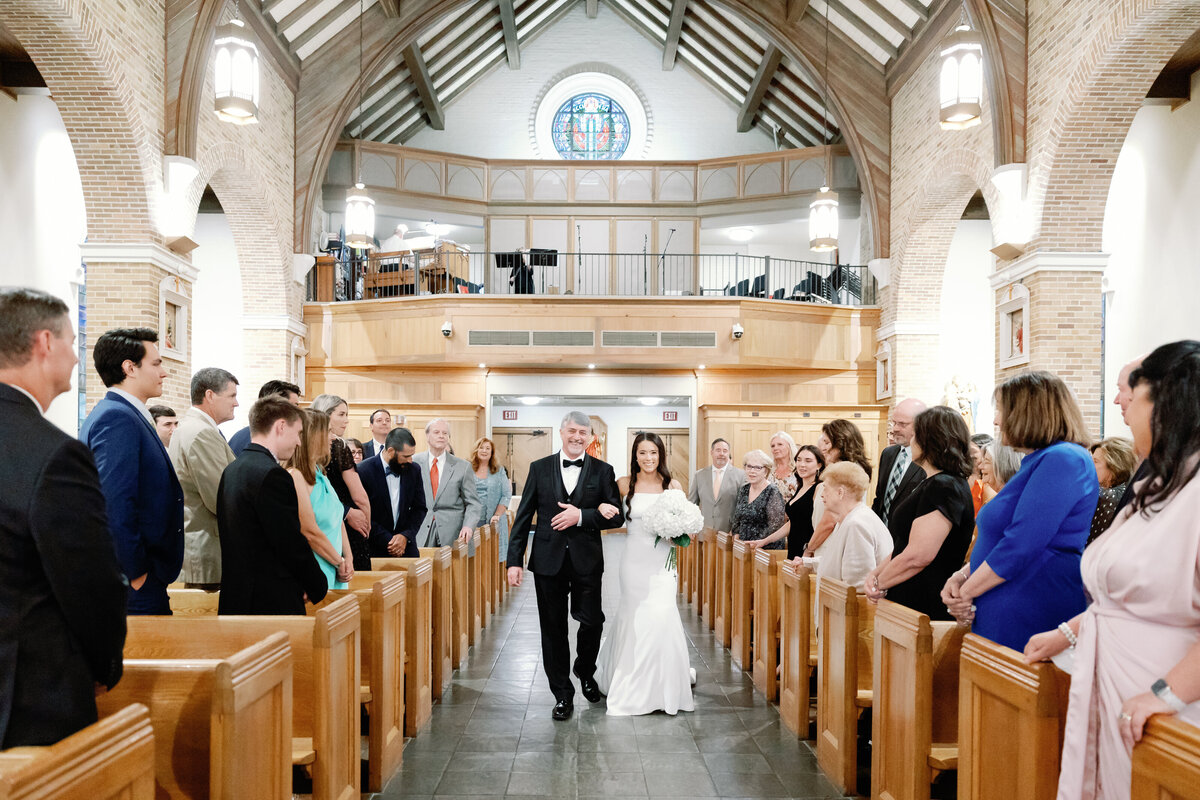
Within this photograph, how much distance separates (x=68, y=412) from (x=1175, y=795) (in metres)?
11.8

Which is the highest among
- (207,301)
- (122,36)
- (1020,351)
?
(122,36)

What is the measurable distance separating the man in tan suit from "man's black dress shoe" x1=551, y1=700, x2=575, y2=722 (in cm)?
182

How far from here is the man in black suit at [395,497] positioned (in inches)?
213

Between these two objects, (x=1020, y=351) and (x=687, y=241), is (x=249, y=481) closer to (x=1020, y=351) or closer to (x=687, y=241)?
(x=1020, y=351)

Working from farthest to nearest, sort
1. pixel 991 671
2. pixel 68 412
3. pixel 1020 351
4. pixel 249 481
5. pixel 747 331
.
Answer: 1. pixel 747 331
2. pixel 68 412
3. pixel 1020 351
4. pixel 249 481
5. pixel 991 671

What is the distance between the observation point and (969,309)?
14969 millimetres

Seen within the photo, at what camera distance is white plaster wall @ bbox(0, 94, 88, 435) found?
10.2 metres

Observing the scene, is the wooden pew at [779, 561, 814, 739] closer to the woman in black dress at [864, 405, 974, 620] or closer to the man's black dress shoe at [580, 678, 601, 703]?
the woman in black dress at [864, 405, 974, 620]

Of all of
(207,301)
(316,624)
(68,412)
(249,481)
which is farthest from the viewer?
(207,301)

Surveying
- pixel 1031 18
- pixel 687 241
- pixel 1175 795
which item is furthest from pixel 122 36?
pixel 687 241

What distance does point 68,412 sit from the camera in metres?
10.8

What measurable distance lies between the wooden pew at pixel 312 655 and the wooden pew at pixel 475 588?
324cm

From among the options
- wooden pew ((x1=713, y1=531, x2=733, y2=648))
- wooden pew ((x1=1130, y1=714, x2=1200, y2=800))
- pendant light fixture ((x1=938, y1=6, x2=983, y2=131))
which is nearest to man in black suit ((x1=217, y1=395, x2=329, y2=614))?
wooden pew ((x1=1130, y1=714, x2=1200, y2=800))

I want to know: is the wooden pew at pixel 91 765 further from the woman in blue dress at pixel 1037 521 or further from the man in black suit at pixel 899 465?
the man in black suit at pixel 899 465
